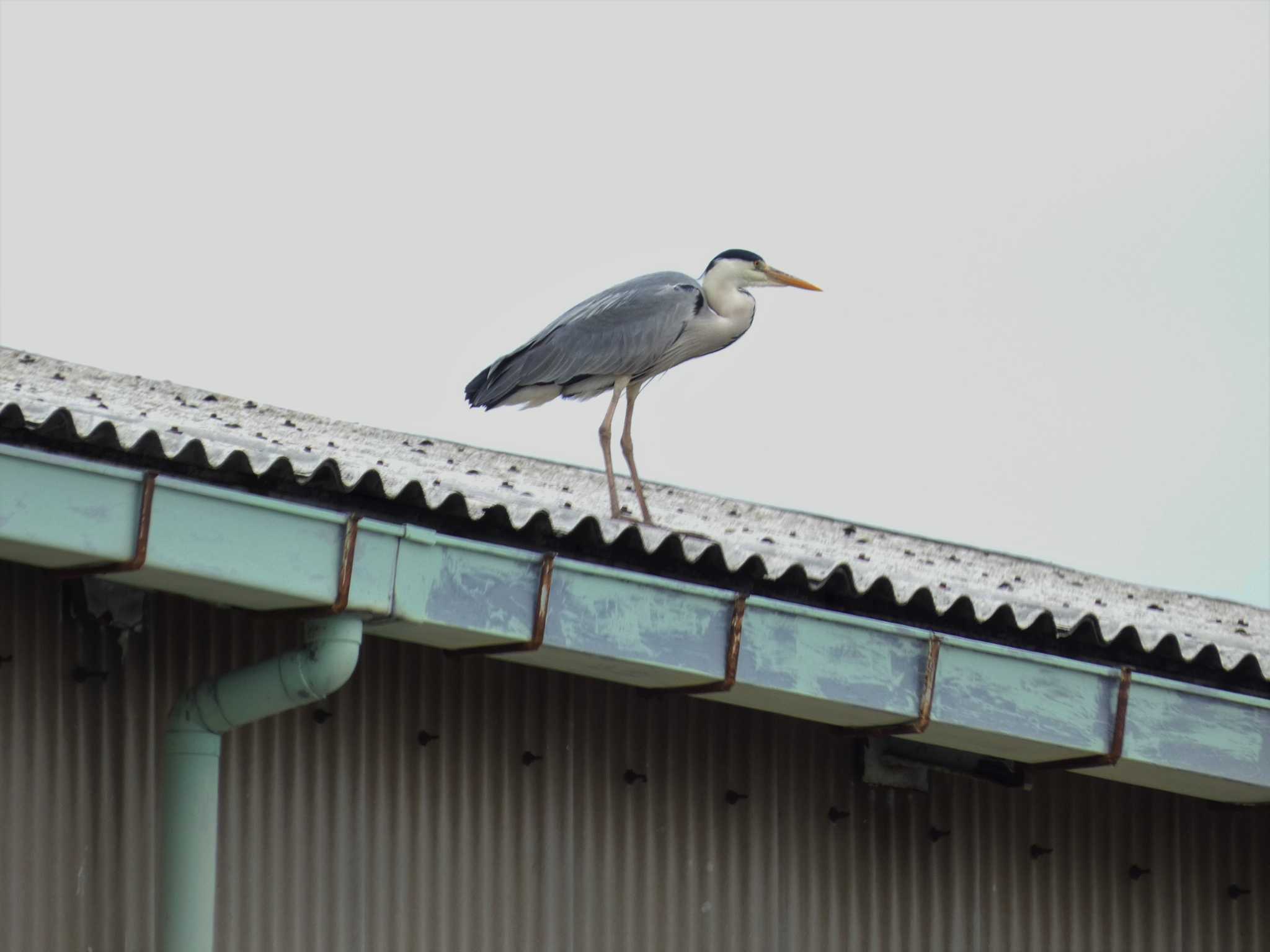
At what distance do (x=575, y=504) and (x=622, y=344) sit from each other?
2.12 feet

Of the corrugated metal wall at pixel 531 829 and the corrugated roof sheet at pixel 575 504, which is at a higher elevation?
the corrugated roof sheet at pixel 575 504

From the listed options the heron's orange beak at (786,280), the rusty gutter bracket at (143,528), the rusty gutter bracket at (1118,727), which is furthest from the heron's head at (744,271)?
the rusty gutter bracket at (143,528)

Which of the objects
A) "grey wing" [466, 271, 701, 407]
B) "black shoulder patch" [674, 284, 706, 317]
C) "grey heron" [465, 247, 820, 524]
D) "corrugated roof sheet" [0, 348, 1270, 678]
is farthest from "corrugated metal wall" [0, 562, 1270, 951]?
A: "black shoulder patch" [674, 284, 706, 317]

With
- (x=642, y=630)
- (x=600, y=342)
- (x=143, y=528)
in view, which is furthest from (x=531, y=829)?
(x=600, y=342)

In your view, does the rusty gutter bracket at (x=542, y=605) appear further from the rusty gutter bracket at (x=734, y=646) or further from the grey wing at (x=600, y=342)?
the grey wing at (x=600, y=342)

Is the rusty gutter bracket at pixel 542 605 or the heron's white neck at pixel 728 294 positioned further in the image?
the heron's white neck at pixel 728 294

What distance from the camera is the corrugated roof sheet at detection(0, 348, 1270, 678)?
16.8 ft

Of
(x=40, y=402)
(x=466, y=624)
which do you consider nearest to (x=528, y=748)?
(x=466, y=624)

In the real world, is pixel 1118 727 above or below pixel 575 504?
below

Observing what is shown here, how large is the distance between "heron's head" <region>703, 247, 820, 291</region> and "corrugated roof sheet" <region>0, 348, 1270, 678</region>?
1.02m

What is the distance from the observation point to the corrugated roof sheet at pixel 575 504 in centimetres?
511

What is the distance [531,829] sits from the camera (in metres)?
5.90

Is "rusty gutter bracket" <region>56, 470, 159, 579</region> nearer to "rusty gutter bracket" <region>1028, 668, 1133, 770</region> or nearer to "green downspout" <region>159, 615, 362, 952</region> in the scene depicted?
"green downspout" <region>159, 615, 362, 952</region>

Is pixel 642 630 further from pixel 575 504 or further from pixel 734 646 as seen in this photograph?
pixel 575 504
